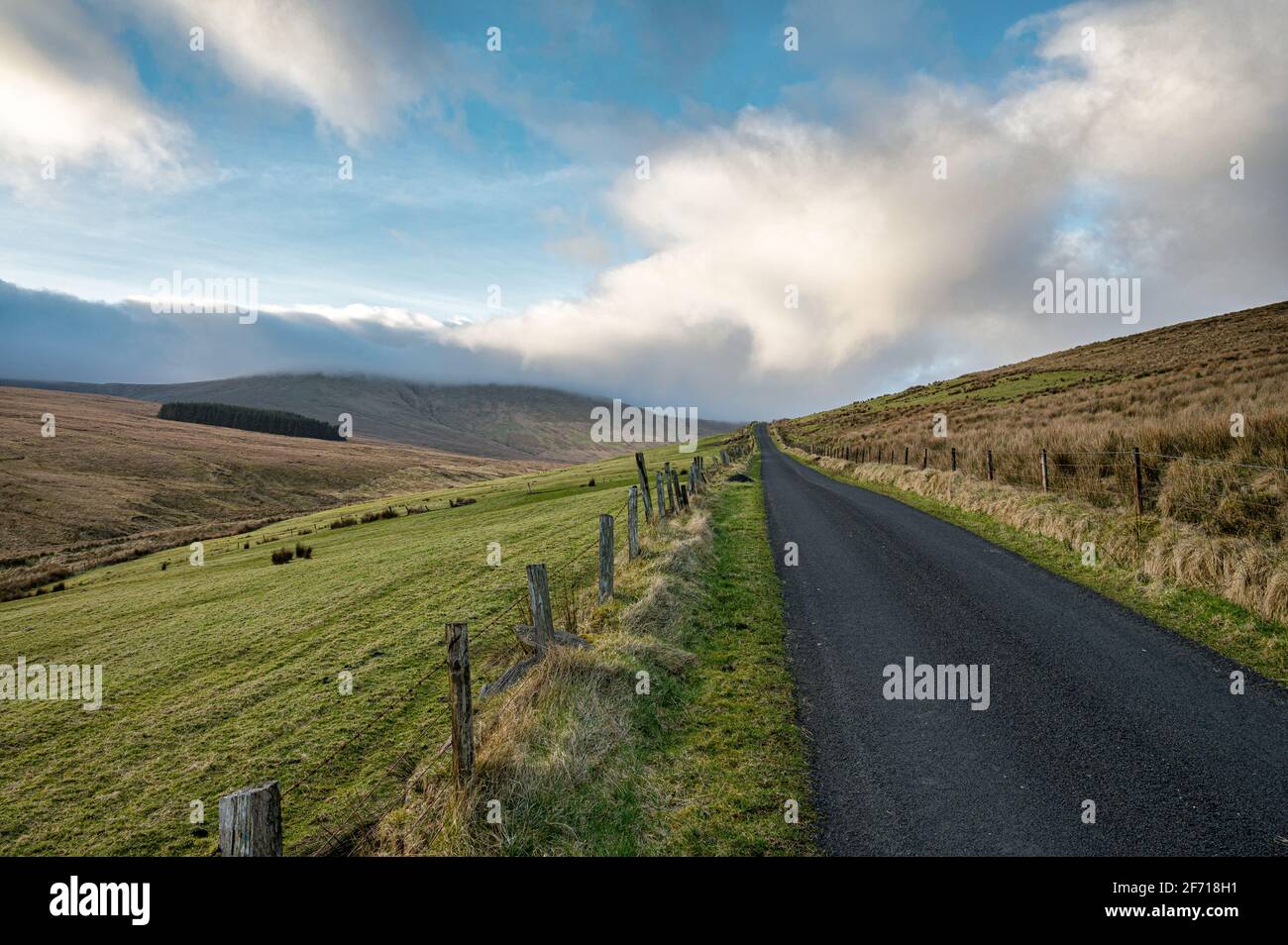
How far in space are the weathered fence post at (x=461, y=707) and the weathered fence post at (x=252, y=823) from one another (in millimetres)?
1850

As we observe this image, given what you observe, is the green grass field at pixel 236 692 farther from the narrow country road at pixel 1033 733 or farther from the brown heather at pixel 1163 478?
the brown heather at pixel 1163 478

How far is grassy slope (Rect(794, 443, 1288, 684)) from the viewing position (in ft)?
26.4

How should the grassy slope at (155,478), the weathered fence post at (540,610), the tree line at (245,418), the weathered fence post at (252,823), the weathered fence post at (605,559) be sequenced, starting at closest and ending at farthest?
the weathered fence post at (252,823), the weathered fence post at (540,610), the weathered fence post at (605,559), the grassy slope at (155,478), the tree line at (245,418)

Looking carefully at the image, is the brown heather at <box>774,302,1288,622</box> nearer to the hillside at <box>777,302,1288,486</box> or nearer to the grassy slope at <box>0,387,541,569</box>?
the hillside at <box>777,302,1288,486</box>

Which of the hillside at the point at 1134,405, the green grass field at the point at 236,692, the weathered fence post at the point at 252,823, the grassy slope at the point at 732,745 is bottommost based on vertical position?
the green grass field at the point at 236,692

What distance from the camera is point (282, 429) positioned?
178m

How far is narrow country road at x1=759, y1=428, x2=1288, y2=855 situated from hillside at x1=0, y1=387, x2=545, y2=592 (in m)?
37.6

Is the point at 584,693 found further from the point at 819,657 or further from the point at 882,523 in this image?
the point at 882,523

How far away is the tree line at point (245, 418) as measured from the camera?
17912cm

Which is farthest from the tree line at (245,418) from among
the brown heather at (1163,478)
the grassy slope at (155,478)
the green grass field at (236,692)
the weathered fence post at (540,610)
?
the weathered fence post at (540,610)

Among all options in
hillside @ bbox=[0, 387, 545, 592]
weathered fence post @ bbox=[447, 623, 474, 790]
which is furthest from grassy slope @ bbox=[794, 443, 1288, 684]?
hillside @ bbox=[0, 387, 545, 592]

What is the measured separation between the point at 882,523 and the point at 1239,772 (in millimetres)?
15191
